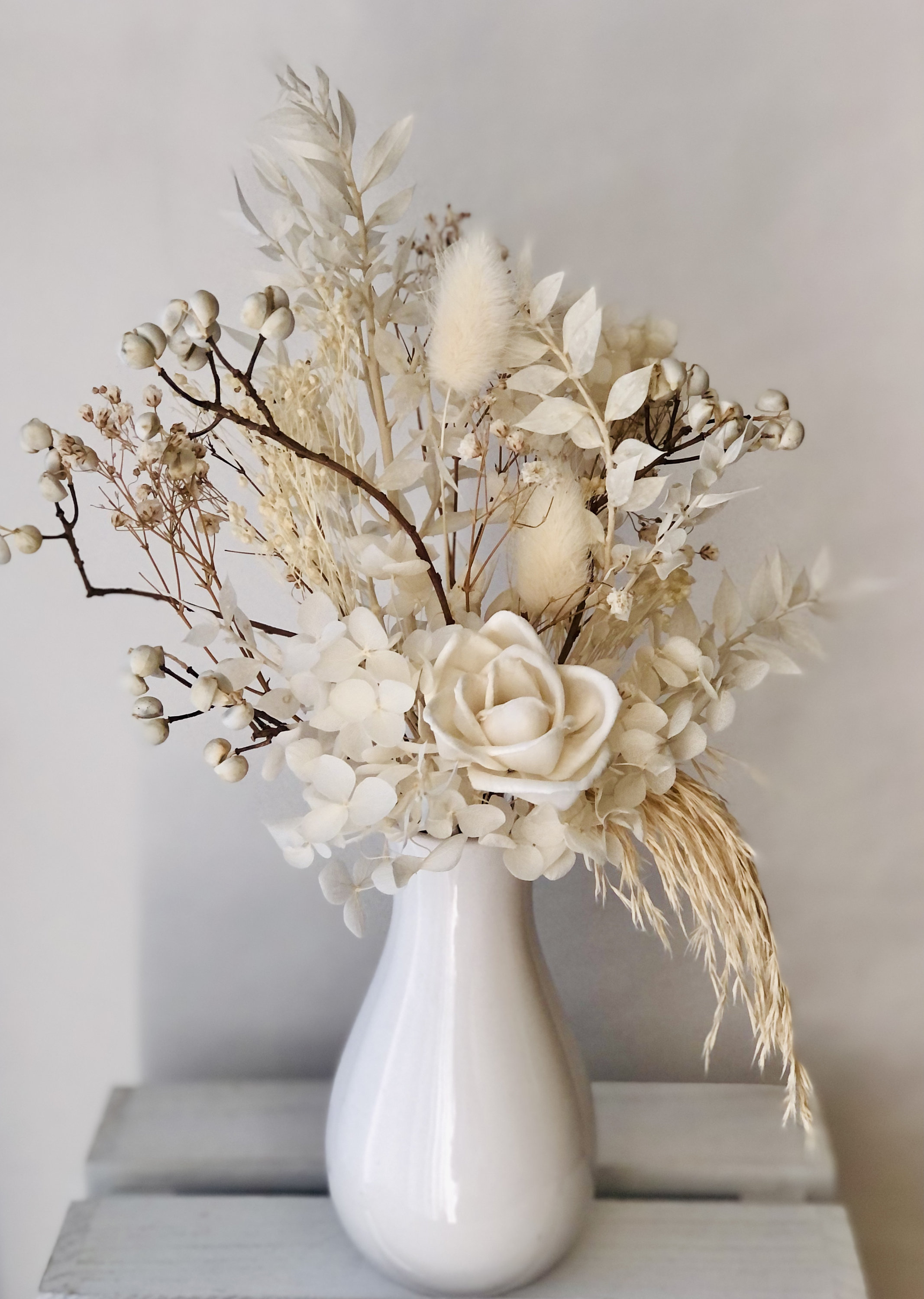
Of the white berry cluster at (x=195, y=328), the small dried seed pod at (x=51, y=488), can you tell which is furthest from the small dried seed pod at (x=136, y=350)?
the small dried seed pod at (x=51, y=488)

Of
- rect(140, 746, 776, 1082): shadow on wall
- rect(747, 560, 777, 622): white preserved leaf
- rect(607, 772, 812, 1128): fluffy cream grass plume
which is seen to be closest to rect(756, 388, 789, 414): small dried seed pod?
rect(747, 560, 777, 622): white preserved leaf

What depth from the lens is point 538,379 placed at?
0.53m

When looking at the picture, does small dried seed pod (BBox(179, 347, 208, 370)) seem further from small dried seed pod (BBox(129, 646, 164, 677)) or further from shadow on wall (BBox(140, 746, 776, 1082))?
shadow on wall (BBox(140, 746, 776, 1082))

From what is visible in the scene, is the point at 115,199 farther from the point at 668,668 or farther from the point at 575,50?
the point at 668,668

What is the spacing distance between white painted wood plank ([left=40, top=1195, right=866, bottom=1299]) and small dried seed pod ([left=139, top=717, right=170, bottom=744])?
427 millimetres

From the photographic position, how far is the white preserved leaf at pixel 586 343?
506 millimetres

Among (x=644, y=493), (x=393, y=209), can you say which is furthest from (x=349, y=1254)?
(x=393, y=209)

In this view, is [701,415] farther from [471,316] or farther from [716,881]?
[716,881]

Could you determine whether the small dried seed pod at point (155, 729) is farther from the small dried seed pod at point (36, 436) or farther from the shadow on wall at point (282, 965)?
the shadow on wall at point (282, 965)

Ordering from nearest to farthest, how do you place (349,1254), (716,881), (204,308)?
(204,308), (716,881), (349,1254)

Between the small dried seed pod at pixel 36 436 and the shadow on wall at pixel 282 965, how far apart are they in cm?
39

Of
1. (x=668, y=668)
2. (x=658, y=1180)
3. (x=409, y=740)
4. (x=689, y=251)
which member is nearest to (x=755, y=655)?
(x=668, y=668)

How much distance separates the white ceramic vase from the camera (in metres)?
0.61

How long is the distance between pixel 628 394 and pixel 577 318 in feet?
0.16
